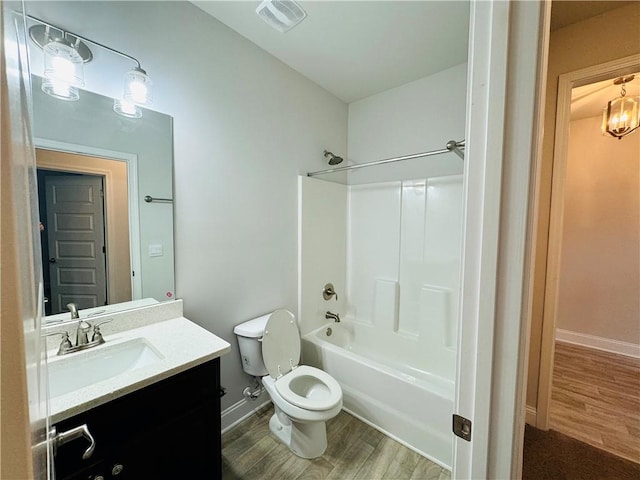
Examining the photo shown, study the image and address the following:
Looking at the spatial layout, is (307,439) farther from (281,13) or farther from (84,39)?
(281,13)

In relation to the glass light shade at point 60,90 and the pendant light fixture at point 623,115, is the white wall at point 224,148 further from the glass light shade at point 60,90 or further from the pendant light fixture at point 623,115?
the pendant light fixture at point 623,115

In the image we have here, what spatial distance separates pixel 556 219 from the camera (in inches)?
67.3

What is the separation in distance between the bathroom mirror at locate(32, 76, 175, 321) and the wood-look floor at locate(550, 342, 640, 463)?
288cm

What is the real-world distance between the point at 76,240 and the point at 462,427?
5.45 ft

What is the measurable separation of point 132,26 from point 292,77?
1.11 m

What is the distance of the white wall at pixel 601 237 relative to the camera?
2.66m

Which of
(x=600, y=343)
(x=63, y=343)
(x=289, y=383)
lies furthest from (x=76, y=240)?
(x=600, y=343)

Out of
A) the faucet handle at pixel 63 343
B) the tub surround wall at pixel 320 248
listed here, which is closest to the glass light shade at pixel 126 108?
the faucet handle at pixel 63 343

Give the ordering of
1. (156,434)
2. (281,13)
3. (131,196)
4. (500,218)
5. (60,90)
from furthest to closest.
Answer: (281,13)
(131,196)
(60,90)
(156,434)
(500,218)

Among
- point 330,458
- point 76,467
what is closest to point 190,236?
point 76,467

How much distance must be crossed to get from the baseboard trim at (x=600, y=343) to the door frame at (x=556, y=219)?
5.97ft

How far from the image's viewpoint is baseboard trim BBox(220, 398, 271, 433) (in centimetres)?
177

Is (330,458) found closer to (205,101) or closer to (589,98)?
A: (205,101)

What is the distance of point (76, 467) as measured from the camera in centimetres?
81
